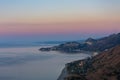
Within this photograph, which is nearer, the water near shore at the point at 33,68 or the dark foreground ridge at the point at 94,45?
the water near shore at the point at 33,68

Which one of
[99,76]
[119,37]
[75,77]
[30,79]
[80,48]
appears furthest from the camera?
[80,48]

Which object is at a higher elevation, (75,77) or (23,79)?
(75,77)

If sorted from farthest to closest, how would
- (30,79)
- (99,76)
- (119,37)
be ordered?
(119,37) < (30,79) < (99,76)

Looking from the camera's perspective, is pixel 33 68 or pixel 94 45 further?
pixel 94 45

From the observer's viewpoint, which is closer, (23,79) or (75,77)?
(75,77)

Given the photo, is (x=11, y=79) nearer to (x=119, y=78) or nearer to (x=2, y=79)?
(x=2, y=79)

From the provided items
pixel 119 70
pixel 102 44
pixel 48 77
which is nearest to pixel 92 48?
pixel 102 44

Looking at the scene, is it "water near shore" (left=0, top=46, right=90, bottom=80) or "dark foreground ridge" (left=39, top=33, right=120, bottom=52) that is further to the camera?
"dark foreground ridge" (left=39, top=33, right=120, bottom=52)

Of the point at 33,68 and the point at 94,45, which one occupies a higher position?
the point at 33,68

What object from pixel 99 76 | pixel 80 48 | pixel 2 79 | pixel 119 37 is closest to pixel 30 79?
pixel 2 79
